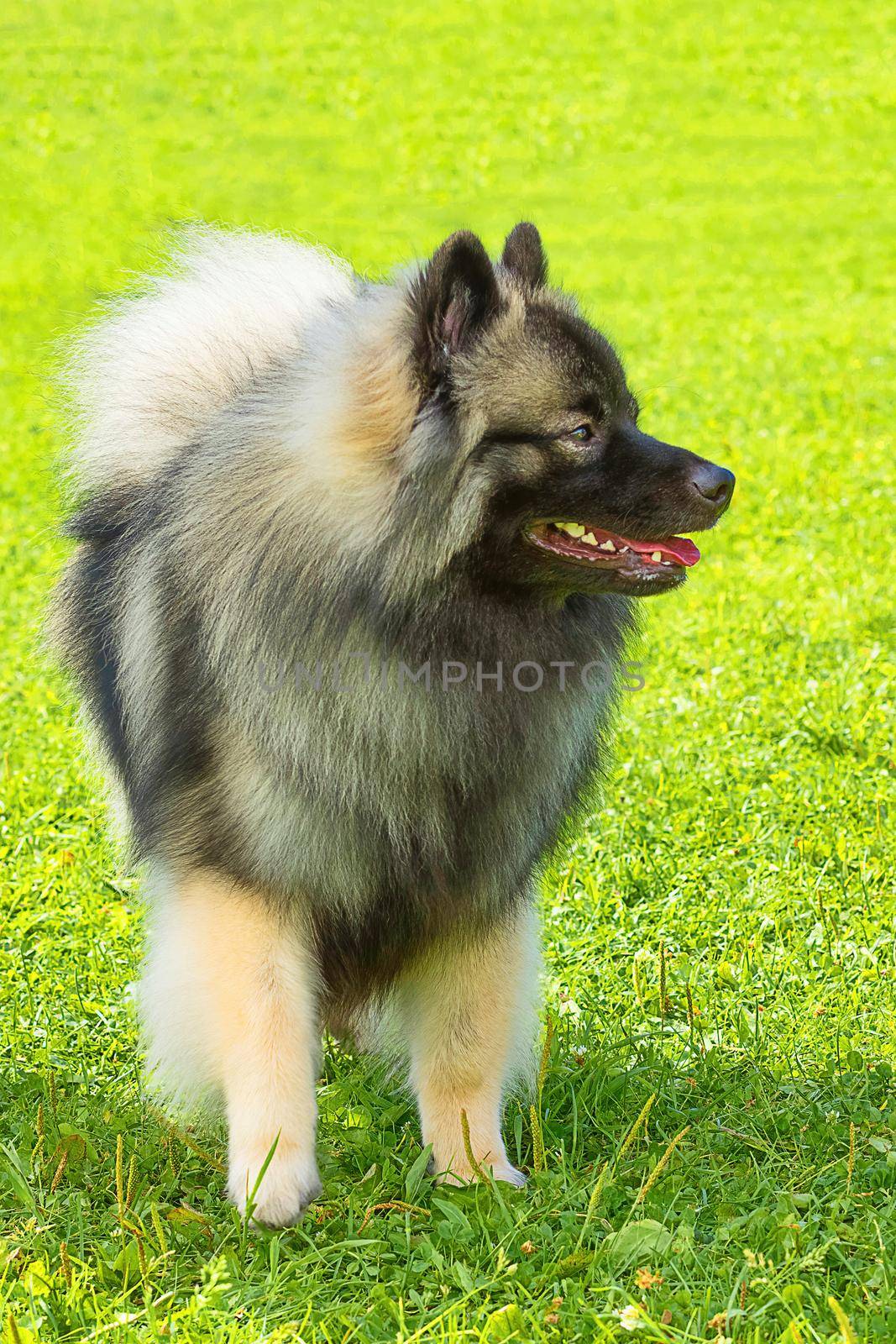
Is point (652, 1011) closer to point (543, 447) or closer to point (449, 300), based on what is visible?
point (543, 447)

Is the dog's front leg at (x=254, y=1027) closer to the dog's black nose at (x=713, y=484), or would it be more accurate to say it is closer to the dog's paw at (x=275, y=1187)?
the dog's paw at (x=275, y=1187)

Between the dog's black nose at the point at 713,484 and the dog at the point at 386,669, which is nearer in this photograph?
the dog at the point at 386,669

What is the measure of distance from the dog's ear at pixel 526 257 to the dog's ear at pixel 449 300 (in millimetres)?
259

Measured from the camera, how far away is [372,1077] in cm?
349

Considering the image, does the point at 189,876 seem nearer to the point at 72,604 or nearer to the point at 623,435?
the point at 72,604

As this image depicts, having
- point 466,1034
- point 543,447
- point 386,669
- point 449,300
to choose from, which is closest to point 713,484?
point 543,447

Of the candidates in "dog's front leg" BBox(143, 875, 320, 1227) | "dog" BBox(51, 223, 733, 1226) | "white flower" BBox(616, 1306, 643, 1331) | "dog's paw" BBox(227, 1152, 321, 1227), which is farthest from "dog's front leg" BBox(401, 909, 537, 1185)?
"white flower" BBox(616, 1306, 643, 1331)

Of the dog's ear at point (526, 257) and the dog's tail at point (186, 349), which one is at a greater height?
the dog's ear at point (526, 257)

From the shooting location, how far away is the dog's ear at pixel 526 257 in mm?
2975

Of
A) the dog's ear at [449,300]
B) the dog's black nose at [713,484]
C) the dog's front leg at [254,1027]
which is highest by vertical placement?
the dog's ear at [449,300]

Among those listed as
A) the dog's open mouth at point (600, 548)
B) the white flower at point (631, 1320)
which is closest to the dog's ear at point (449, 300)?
the dog's open mouth at point (600, 548)

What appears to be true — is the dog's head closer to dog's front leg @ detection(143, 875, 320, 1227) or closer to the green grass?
dog's front leg @ detection(143, 875, 320, 1227)

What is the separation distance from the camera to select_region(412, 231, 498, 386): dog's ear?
2.65 metres

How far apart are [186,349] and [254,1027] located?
Answer: 166 centimetres
